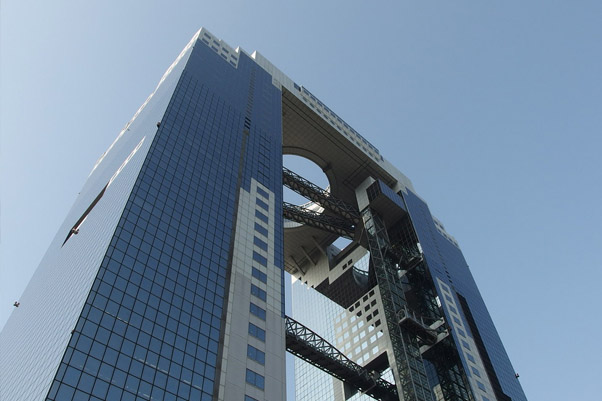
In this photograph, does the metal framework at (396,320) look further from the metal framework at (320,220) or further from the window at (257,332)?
the window at (257,332)

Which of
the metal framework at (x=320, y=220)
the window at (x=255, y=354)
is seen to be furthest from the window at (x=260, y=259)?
the metal framework at (x=320, y=220)

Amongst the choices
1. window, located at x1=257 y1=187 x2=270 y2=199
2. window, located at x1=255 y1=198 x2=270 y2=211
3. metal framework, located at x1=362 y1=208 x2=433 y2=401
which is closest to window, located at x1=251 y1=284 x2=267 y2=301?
window, located at x1=255 y1=198 x2=270 y2=211

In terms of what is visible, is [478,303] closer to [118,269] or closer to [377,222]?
[377,222]

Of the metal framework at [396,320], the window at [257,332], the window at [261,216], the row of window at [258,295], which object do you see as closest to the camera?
the row of window at [258,295]

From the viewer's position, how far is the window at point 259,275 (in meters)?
55.9

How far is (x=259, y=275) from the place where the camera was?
56281 mm

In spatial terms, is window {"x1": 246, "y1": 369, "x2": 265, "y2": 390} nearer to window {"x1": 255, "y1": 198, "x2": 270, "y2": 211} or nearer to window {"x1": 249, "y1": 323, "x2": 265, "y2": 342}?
window {"x1": 249, "y1": 323, "x2": 265, "y2": 342}

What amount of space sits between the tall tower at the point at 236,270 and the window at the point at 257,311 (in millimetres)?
214

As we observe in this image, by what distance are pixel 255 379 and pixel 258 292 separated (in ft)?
32.5

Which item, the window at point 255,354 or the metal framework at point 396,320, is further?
the metal framework at point 396,320

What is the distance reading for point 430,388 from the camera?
74.8m

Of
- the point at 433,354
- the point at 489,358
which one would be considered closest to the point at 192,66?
the point at 433,354

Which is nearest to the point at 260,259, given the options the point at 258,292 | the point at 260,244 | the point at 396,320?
the point at 260,244

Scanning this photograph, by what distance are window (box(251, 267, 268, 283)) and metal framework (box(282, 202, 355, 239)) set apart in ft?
136
